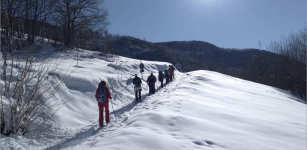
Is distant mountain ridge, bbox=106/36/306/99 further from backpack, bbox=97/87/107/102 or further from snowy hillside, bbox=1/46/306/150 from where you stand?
backpack, bbox=97/87/107/102

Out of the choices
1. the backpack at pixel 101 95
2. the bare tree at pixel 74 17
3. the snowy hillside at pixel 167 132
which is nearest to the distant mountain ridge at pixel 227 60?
the bare tree at pixel 74 17

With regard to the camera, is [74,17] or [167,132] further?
[74,17]

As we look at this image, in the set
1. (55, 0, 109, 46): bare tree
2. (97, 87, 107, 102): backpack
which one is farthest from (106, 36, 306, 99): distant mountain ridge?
(97, 87, 107, 102): backpack

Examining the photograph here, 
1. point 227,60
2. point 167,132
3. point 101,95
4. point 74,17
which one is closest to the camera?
point 167,132

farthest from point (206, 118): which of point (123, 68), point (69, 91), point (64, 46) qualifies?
point (64, 46)

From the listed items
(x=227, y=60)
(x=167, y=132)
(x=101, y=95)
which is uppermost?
(x=227, y=60)

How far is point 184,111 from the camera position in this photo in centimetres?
766

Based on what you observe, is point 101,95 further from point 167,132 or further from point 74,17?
point 74,17

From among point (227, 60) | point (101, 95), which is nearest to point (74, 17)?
point (101, 95)

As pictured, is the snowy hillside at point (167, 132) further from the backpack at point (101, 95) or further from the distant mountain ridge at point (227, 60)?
the distant mountain ridge at point (227, 60)

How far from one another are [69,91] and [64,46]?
12283 millimetres

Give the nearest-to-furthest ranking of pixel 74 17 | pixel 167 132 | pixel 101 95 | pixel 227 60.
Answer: pixel 167 132 → pixel 101 95 → pixel 74 17 → pixel 227 60

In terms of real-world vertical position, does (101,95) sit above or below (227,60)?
below

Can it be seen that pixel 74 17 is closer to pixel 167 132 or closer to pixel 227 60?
pixel 167 132
